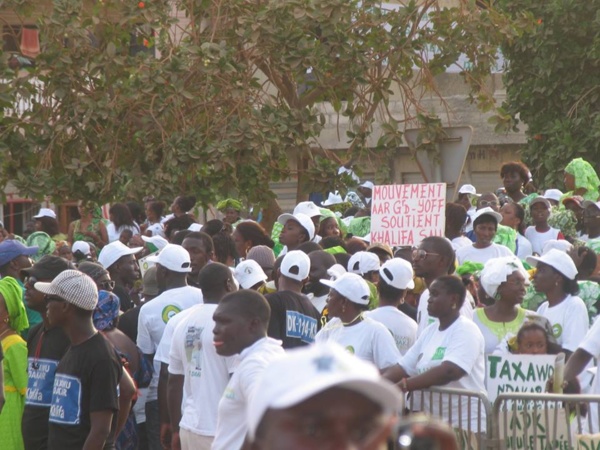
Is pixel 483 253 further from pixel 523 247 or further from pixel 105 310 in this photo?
pixel 105 310

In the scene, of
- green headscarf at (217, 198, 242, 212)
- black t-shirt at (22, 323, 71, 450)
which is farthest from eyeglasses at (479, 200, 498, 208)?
black t-shirt at (22, 323, 71, 450)

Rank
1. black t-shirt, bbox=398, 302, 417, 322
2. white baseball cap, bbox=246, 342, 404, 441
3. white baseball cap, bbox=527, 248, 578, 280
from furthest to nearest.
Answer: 1. black t-shirt, bbox=398, 302, 417, 322
2. white baseball cap, bbox=527, 248, 578, 280
3. white baseball cap, bbox=246, 342, 404, 441

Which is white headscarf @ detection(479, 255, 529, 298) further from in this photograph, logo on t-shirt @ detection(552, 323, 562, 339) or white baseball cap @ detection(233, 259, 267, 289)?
white baseball cap @ detection(233, 259, 267, 289)

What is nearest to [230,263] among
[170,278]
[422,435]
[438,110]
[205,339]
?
[170,278]

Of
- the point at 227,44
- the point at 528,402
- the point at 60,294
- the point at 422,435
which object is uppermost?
the point at 227,44

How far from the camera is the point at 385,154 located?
1419 cm

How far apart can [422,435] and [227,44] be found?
36.9 ft

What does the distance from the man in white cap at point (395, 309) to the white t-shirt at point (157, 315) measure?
1.31 m

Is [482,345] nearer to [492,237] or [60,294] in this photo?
[60,294]

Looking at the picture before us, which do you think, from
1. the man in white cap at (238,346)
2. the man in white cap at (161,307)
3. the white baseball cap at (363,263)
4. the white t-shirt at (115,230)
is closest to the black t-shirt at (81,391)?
the man in white cap at (238,346)

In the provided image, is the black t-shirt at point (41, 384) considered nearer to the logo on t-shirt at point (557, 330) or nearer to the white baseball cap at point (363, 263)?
the logo on t-shirt at point (557, 330)

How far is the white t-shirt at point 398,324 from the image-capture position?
8039 millimetres

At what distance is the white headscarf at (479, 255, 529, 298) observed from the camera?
25.3 ft

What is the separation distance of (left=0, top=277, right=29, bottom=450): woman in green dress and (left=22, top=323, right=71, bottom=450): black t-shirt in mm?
155
